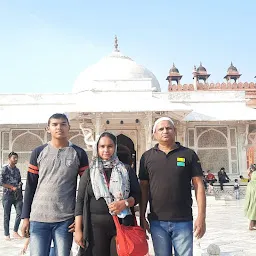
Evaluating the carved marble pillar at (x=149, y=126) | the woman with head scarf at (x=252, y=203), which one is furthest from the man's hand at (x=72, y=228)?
the carved marble pillar at (x=149, y=126)

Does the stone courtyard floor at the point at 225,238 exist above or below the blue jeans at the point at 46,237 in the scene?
below

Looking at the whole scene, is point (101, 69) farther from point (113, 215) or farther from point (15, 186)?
point (113, 215)

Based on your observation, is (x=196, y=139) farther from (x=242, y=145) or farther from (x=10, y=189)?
(x=10, y=189)

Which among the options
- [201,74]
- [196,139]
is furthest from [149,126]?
[201,74]

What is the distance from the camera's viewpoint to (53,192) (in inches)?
91.7

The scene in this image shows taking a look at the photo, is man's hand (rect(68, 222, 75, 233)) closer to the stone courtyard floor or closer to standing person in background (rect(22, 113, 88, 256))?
standing person in background (rect(22, 113, 88, 256))

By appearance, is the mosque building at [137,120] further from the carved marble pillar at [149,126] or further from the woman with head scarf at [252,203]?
the woman with head scarf at [252,203]

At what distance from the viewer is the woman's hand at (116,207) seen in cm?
212

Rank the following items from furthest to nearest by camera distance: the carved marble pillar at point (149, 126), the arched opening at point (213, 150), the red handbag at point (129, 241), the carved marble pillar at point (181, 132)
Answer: the arched opening at point (213, 150), the carved marble pillar at point (181, 132), the carved marble pillar at point (149, 126), the red handbag at point (129, 241)

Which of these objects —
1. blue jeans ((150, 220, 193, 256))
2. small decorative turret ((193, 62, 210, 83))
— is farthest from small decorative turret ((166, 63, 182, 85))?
blue jeans ((150, 220, 193, 256))

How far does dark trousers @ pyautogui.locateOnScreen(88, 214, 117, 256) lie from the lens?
215 cm

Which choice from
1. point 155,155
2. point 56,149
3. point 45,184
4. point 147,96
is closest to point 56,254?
point 45,184

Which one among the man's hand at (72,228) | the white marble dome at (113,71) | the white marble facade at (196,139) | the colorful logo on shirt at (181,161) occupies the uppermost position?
the white marble dome at (113,71)

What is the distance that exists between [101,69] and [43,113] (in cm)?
433
